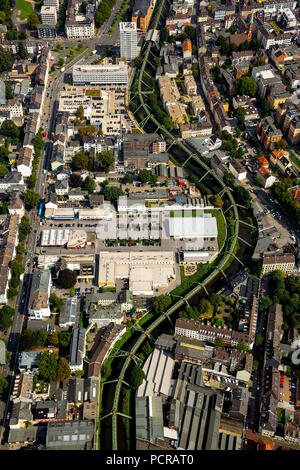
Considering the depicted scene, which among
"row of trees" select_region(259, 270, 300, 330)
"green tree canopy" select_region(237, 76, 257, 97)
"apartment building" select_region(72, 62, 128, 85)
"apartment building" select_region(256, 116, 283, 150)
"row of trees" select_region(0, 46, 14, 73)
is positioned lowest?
"row of trees" select_region(259, 270, 300, 330)

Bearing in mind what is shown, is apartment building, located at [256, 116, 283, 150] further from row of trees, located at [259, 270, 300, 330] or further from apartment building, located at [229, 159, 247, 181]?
row of trees, located at [259, 270, 300, 330]

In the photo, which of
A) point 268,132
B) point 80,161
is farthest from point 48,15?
point 268,132

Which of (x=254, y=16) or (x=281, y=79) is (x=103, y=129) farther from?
(x=254, y=16)

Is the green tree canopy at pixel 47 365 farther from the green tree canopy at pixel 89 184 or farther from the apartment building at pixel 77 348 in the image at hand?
the green tree canopy at pixel 89 184

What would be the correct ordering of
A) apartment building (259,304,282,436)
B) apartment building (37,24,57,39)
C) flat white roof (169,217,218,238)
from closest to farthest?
apartment building (259,304,282,436) < flat white roof (169,217,218,238) < apartment building (37,24,57,39)

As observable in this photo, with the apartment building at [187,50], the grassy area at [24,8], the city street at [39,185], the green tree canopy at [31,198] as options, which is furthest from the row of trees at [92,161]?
the grassy area at [24,8]

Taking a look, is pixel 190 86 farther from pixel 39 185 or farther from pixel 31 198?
pixel 31 198

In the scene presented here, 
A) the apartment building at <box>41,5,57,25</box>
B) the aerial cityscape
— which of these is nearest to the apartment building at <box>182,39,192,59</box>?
the aerial cityscape

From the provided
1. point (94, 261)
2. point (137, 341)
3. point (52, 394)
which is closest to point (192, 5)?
point (94, 261)
